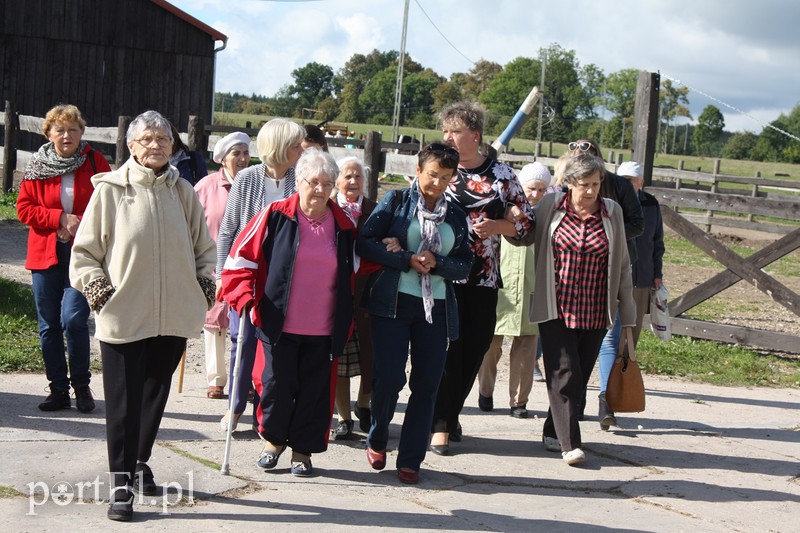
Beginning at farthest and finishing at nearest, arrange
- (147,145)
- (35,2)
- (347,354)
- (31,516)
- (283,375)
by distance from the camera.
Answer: (35,2) < (347,354) < (283,375) < (147,145) < (31,516)

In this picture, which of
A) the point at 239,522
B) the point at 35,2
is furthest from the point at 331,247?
the point at 35,2

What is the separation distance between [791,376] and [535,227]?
450 cm

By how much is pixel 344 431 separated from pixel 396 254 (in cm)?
145

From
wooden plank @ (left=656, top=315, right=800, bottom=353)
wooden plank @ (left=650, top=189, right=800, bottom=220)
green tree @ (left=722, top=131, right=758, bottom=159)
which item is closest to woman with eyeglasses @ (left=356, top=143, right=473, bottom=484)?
wooden plank @ (left=650, top=189, right=800, bottom=220)

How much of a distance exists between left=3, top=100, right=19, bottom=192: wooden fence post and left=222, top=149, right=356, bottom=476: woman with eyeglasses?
1362cm

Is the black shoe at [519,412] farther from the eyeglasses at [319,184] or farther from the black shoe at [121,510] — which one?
the black shoe at [121,510]

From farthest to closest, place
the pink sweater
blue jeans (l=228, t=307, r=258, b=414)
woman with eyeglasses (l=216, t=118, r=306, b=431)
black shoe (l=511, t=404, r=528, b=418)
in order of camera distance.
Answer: black shoe (l=511, t=404, r=528, b=418) < the pink sweater < woman with eyeglasses (l=216, t=118, r=306, b=431) < blue jeans (l=228, t=307, r=258, b=414)

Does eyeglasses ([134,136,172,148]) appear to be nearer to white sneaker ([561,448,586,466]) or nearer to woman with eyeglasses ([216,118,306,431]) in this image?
woman with eyeglasses ([216,118,306,431])

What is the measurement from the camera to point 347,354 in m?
6.20

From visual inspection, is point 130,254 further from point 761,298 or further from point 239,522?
point 761,298

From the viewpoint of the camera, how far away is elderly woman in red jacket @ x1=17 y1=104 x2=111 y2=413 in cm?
614

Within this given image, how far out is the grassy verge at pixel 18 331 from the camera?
7492 mm

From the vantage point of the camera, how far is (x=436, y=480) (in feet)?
18.2

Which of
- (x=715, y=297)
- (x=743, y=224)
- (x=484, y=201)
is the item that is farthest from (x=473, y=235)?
(x=743, y=224)
